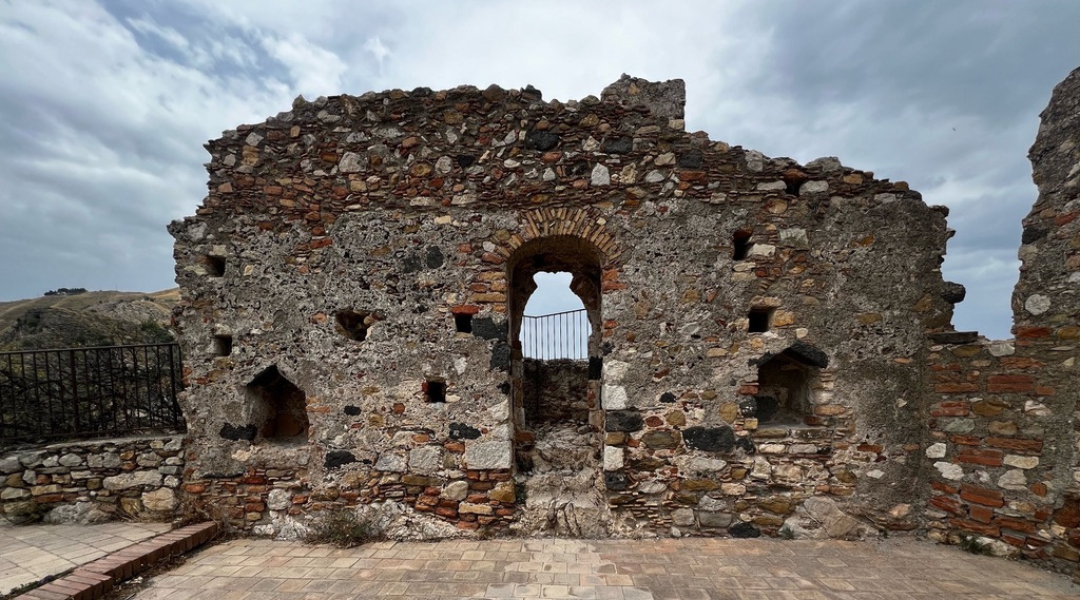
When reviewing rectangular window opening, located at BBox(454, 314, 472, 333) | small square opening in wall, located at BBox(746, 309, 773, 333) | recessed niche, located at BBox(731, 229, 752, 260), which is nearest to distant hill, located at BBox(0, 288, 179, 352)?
rectangular window opening, located at BBox(454, 314, 472, 333)

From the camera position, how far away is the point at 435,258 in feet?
14.8

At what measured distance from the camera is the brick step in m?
3.23

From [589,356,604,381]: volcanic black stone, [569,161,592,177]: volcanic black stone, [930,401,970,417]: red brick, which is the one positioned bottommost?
[930,401,970,417]: red brick

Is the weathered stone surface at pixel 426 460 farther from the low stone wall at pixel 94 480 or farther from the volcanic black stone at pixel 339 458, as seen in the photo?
the low stone wall at pixel 94 480

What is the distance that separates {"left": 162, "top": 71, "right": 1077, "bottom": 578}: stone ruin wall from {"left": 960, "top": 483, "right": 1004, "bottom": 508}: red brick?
0.04 m

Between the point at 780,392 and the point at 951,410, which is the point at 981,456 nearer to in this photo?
the point at 951,410

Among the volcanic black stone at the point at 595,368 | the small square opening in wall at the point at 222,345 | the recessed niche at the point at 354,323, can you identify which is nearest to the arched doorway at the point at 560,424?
the volcanic black stone at the point at 595,368

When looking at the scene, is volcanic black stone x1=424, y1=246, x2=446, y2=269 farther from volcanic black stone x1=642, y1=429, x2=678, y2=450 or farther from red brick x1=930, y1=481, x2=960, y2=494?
red brick x1=930, y1=481, x2=960, y2=494

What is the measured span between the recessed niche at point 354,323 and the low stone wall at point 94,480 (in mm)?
2167

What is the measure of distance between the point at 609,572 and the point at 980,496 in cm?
348

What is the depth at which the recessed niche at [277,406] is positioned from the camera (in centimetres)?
467

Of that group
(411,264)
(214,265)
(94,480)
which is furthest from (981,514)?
(94,480)

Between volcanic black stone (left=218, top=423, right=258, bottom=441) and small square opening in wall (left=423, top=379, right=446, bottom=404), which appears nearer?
small square opening in wall (left=423, top=379, right=446, bottom=404)

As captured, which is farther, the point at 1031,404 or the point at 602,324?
the point at 602,324
